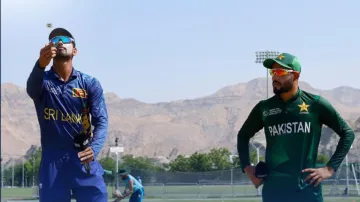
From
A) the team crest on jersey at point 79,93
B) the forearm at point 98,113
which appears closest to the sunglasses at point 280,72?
the forearm at point 98,113

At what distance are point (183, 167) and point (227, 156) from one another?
9.56 m

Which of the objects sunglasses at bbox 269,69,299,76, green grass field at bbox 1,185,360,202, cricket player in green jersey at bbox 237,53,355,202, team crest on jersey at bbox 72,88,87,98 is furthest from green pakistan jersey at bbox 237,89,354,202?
green grass field at bbox 1,185,360,202

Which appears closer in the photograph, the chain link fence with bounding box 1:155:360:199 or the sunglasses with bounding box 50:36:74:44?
the sunglasses with bounding box 50:36:74:44

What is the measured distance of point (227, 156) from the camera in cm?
10369

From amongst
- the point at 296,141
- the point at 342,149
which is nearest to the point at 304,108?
the point at 296,141

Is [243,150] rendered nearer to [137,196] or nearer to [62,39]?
[62,39]

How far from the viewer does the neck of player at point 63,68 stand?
20.9 ft

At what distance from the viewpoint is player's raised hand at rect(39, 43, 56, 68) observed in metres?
5.90

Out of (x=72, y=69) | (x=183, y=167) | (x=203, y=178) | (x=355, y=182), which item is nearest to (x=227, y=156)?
(x=183, y=167)

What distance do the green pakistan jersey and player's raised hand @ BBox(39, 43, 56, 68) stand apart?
5.68ft

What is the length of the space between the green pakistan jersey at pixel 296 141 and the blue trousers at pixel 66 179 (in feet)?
4.56

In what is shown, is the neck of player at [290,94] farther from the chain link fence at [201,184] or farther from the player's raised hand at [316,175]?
the chain link fence at [201,184]

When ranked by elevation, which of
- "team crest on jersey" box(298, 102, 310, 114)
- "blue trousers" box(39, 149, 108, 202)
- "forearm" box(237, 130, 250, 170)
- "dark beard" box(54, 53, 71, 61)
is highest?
"dark beard" box(54, 53, 71, 61)

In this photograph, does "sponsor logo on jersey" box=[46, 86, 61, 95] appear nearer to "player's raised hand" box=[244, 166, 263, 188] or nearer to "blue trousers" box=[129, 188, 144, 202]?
"player's raised hand" box=[244, 166, 263, 188]
